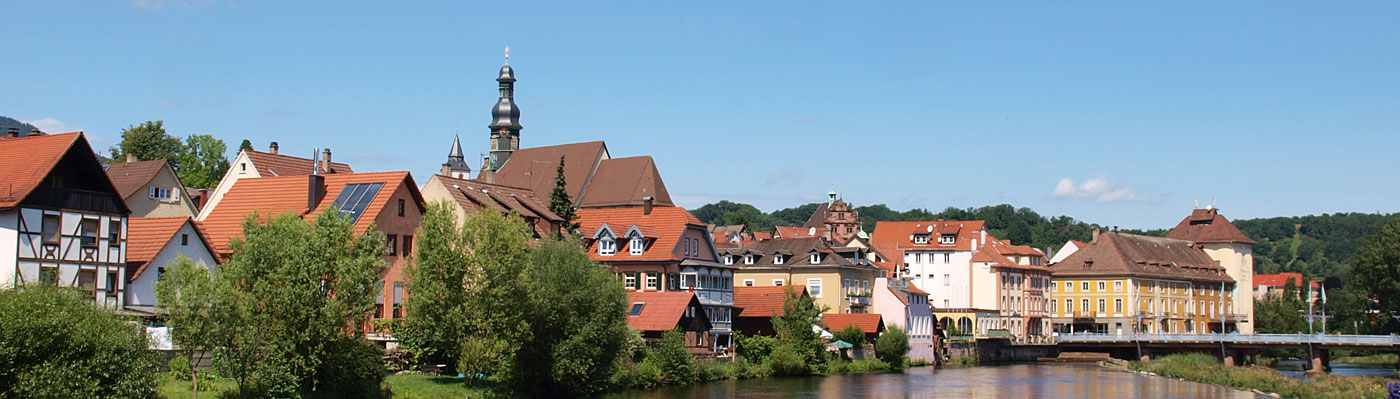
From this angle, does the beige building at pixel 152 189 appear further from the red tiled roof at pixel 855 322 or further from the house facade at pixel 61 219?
the red tiled roof at pixel 855 322

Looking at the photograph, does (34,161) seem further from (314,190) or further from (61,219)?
(314,190)

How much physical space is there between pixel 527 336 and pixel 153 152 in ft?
143

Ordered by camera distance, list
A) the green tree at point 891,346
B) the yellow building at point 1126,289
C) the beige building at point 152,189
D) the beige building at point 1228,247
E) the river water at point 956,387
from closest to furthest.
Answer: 1. the river water at point 956,387
2. the beige building at point 152,189
3. the green tree at point 891,346
4. the yellow building at point 1126,289
5. the beige building at point 1228,247

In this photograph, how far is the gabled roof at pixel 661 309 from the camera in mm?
61375

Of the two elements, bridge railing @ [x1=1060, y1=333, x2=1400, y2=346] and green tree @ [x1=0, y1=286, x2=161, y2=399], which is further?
bridge railing @ [x1=1060, y1=333, x2=1400, y2=346]

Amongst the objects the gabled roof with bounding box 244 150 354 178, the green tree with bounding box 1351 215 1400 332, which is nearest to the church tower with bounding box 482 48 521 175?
the gabled roof with bounding box 244 150 354 178

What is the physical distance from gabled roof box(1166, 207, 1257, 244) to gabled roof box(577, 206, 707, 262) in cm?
8207

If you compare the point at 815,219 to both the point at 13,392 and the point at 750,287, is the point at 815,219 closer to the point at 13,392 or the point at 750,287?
the point at 750,287

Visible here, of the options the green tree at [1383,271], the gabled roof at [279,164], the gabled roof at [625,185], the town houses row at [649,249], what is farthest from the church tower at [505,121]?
the green tree at [1383,271]

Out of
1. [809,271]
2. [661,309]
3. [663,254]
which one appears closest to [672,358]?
[661,309]

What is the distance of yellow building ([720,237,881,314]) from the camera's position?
86.6 meters

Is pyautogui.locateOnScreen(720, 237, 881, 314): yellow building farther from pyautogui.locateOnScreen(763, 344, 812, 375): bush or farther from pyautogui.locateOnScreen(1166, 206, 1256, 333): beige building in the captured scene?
pyautogui.locateOnScreen(1166, 206, 1256, 333): beige building

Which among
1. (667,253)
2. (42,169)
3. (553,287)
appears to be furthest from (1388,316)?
(42,169)

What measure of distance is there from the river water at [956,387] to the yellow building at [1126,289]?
133 ft
